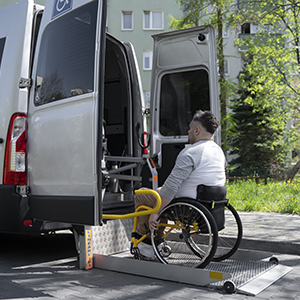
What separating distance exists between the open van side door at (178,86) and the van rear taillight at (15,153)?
6.44 feet

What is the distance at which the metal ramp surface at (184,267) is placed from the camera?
3.41 meters

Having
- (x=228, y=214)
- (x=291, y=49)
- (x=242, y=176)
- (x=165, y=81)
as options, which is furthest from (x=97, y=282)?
(x=291, y=49)

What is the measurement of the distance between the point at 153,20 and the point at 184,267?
2726 centimetres

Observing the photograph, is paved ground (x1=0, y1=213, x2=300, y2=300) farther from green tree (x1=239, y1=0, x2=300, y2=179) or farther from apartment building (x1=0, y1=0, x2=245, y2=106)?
apartment building (x1=0, y1=0, x2=245, y2=106)

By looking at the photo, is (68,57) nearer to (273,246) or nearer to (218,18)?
(273,246)

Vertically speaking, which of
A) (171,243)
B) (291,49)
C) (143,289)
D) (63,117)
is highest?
(291,49)

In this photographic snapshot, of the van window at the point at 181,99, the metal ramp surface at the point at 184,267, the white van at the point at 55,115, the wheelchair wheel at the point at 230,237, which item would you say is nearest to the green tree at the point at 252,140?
the van window at the point at 181,99

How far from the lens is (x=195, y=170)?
152 inches

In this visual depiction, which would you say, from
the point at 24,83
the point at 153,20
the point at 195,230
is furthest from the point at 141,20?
the point at 195,230

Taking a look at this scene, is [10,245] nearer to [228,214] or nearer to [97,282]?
[97,282]

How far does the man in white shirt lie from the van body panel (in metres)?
1.58

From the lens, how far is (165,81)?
5965mm

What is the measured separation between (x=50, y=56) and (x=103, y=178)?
55.4 inches

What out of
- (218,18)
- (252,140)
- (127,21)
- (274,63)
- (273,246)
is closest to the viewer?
(273,246)
